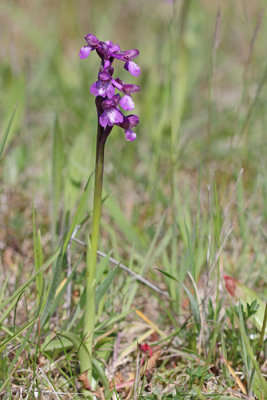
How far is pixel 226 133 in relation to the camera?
3279 mm

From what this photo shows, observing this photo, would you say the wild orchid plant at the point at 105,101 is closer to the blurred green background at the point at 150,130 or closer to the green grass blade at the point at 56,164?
the blurred green background at the point at 150,130

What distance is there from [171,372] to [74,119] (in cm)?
218

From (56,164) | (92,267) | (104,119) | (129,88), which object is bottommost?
(92,267)

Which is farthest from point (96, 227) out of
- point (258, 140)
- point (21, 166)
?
point (258, 140)

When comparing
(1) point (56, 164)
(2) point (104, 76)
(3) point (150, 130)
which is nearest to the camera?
(2) point (104, 76)

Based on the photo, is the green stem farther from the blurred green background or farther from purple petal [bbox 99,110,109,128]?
the blurred green background

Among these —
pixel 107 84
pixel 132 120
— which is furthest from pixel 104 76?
pixel 132 120

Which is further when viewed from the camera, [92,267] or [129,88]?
[92,267]

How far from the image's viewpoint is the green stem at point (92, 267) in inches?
55.4

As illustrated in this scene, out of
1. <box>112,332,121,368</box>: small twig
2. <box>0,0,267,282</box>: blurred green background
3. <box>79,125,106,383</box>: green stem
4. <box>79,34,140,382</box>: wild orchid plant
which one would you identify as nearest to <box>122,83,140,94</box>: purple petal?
<box>79,34,140,382</box>: wild orchid plant

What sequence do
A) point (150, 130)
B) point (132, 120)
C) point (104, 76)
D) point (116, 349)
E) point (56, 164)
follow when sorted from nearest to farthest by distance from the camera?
1. point (104, 76)
2. point (132, 120)
3. point (116, 349)
4. point (56, 164)
5. point (150, 130)

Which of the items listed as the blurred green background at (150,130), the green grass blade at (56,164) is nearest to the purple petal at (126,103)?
the blurred green background at (150,130)

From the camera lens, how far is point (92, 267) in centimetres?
148

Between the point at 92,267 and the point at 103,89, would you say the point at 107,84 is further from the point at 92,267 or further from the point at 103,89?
the point at 92,267
